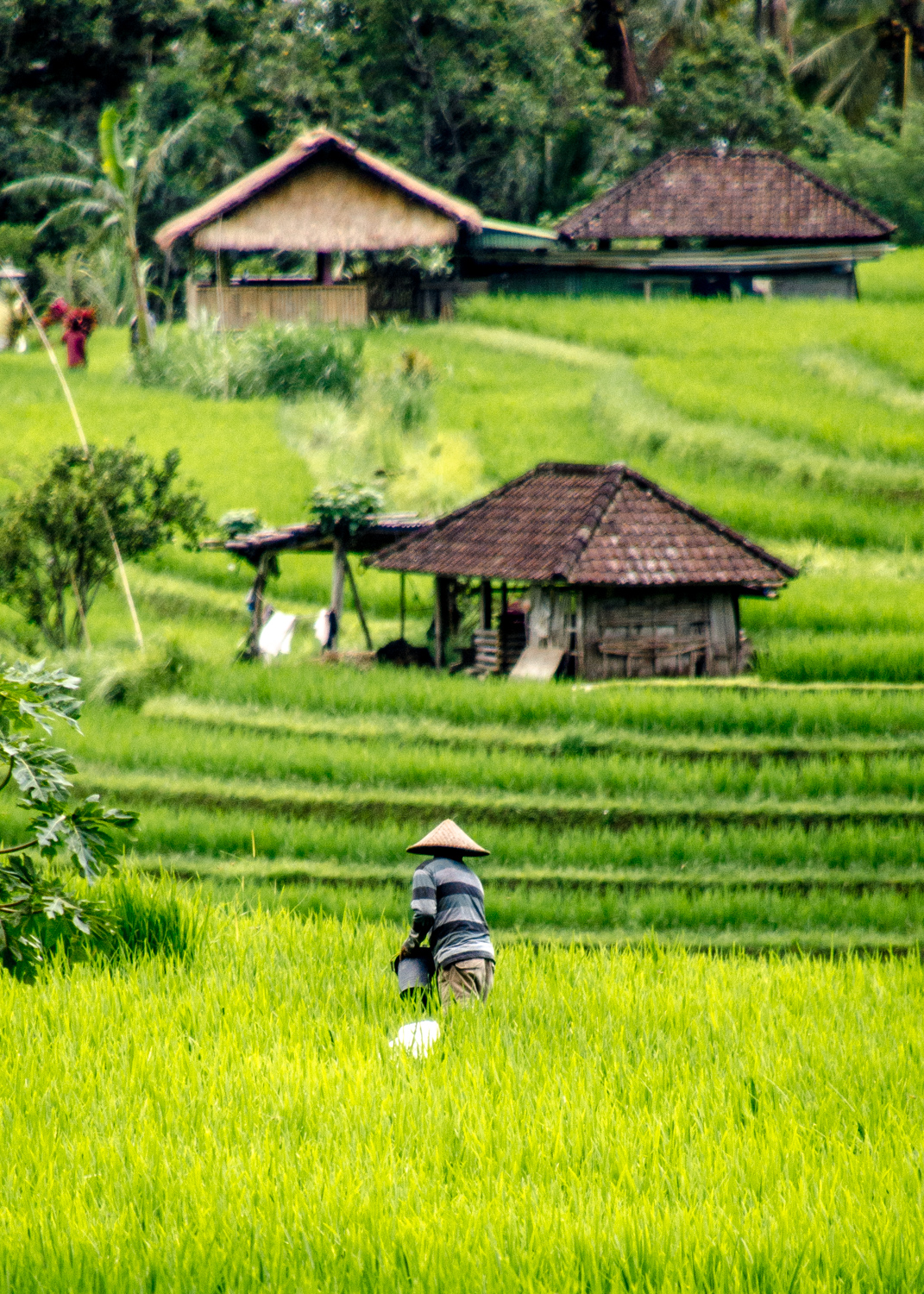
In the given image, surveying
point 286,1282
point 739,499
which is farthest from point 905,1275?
point 739,499

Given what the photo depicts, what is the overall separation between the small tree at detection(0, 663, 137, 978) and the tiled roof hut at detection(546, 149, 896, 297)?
25.6 metres

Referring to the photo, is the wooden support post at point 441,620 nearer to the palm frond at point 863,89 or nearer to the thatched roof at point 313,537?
the thatched roof at point 313,537

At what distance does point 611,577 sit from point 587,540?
0.61 meters

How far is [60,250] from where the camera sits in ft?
122

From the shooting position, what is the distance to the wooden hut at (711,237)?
97.0ft

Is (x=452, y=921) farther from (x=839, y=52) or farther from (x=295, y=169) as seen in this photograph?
(x=839, y=52)

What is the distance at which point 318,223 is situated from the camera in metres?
28.9

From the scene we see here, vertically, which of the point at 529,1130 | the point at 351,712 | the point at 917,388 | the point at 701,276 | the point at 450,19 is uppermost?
the point at 450,19

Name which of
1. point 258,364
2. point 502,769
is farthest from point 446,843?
point 258,364

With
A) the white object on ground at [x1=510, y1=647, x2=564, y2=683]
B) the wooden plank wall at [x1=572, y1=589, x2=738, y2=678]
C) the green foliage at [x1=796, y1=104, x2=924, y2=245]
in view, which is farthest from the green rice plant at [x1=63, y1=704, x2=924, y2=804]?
the green foliage at [x1=796, y1=104, x2=924, y2=245]

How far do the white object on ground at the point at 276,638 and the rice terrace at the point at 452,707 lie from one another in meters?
0.03

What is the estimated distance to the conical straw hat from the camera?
6.20 metres

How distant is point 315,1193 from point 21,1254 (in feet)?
2.63

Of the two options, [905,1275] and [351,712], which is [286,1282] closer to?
[905,1275]
